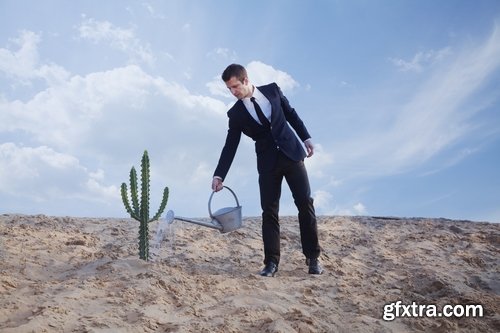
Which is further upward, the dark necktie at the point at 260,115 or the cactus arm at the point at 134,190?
the dark necktie at the point at 260,115

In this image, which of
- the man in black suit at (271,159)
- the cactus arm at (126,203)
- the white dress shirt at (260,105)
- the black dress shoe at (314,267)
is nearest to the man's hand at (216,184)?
the man in black suit at (271,159)

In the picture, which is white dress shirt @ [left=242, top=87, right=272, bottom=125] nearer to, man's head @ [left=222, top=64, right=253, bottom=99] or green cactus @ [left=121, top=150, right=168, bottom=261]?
man's head @ [left=222, top=64, right=253, bottom=99]

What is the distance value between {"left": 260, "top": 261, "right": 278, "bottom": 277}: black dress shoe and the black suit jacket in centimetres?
92

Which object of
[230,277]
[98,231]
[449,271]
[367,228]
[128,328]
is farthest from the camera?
[367,228]

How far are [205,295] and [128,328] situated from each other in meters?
0.89

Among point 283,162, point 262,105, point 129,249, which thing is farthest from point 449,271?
point 129,249

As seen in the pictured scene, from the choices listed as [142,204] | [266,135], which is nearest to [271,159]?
[266,135]

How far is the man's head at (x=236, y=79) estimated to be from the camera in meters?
4.51

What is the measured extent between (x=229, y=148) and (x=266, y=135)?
433mm

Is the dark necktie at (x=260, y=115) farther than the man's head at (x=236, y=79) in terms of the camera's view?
Yes

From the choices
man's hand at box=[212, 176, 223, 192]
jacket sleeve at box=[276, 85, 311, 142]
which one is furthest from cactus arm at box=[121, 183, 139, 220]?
jacket sleeve at box=[276, 85, 311, 142]

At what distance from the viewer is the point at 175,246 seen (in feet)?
20.0

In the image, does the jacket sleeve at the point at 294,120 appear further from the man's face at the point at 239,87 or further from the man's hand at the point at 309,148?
the man's face at the point at 239,87

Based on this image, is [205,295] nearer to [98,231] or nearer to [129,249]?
[129,249]
